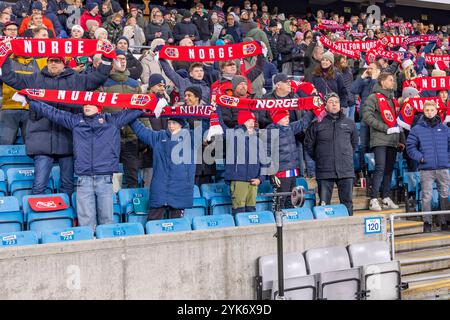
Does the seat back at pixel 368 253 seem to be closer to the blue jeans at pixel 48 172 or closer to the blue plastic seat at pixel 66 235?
the blue plastic seat at pixel 66 235

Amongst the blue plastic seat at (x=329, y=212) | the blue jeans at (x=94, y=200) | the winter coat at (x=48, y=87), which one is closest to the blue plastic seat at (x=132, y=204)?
the blue jeans at (x=94, y=200)

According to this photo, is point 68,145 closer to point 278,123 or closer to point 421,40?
point 278,123

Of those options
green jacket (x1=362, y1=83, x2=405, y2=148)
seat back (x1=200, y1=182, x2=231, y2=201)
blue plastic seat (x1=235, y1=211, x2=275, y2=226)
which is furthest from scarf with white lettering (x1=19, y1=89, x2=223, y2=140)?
green jacket (x1=362, y1=83, x2=405, y2=148)

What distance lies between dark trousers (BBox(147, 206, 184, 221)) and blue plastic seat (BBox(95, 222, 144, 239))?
2.99 ft

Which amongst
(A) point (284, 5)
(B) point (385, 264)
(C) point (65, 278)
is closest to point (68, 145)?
(C) point (65, 278)

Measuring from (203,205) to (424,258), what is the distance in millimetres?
2762

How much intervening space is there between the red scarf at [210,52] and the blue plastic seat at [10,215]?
3.28m

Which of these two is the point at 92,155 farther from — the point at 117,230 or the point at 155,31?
the point at 155,31

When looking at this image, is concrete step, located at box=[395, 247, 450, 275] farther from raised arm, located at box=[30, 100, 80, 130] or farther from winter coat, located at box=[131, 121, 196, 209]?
raised arm, located at box=[30, 100, 80, 130]

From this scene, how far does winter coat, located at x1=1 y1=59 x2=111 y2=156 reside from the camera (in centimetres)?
760

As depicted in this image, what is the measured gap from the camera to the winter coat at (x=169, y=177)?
748 cm

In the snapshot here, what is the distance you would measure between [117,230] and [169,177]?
1.21m

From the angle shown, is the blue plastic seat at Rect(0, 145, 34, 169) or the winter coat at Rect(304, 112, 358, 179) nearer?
the blue plastic seat at Rect(0, 145, 34, 169)

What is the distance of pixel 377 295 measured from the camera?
23.2 ft
